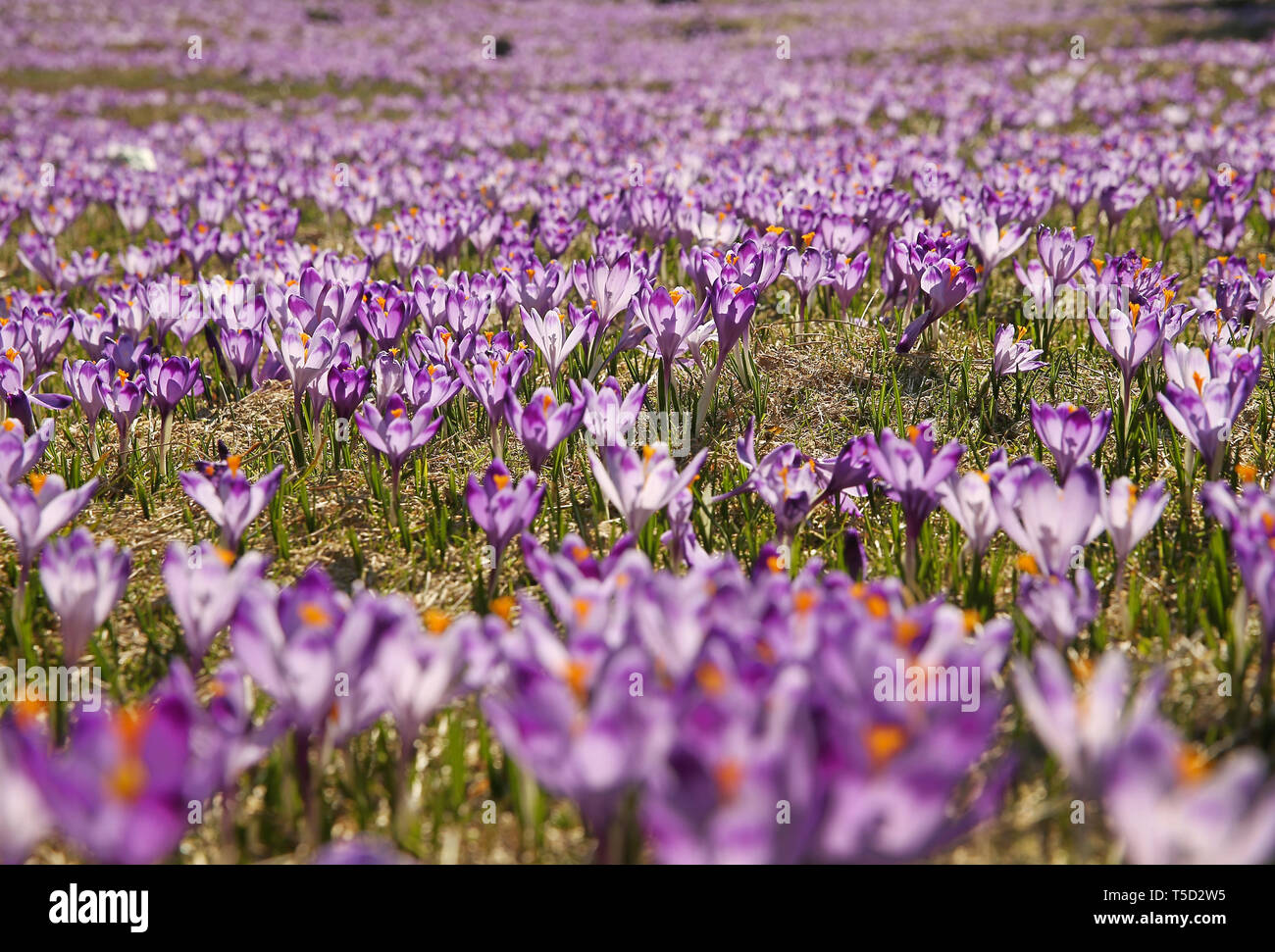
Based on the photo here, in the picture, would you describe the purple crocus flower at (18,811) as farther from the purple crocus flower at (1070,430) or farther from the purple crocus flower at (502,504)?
the purple crocus flower at (1070,430)

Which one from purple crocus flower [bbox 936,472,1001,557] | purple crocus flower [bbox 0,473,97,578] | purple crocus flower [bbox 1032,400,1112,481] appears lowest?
purple crocus flower [bbox 936,472,1001,557]

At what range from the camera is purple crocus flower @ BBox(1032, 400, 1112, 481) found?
296 cm

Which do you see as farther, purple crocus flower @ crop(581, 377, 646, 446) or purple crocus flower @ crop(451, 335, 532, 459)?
purple crocus flower @ crop(451, 335, 532, 459)

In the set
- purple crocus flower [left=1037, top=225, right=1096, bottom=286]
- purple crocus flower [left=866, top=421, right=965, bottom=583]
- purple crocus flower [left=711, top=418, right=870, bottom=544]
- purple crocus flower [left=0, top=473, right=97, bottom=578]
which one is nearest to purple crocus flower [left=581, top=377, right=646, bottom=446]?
purple crocus flower [left=711, top=418, right=870, bottom=544]

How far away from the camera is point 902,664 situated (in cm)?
174

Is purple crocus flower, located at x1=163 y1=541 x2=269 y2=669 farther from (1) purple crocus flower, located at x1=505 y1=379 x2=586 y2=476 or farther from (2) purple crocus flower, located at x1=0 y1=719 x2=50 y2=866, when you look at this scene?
(1) purple crocus flower, located at x1=505 y1=379 x2=586 y2=476

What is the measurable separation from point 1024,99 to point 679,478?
50.3ft

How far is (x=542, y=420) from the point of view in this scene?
3.11 metres

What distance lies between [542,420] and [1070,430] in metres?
1.75

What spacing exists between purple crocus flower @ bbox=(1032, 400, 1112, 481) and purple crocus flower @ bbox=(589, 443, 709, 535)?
119 cm

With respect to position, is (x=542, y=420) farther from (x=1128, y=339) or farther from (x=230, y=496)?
(x=1128, y=339)

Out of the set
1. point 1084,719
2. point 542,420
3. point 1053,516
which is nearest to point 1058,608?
point 1053,516

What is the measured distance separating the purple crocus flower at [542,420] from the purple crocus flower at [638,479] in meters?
0.34
